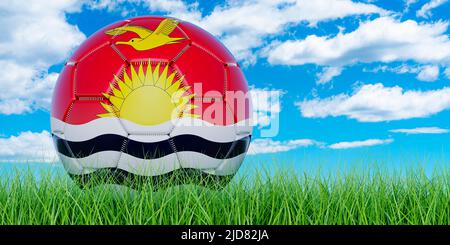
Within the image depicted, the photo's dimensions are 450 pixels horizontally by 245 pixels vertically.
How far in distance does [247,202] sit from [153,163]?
3.33 ft

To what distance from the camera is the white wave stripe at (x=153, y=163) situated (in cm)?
484

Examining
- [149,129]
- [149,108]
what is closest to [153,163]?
[149,129]

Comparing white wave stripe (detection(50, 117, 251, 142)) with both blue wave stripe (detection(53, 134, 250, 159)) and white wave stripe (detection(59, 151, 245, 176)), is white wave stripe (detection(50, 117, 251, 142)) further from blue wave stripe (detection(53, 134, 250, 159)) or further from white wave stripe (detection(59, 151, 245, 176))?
white wave stripe (detection(59, 151, 245, 176))

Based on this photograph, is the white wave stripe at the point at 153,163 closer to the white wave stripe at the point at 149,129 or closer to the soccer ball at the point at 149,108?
the soccer ball at the point at 149,108

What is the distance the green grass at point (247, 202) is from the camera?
13.1 ft

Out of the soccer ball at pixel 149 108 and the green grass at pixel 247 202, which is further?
the soccer ball at pixel 149 108

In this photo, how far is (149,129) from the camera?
188 inches

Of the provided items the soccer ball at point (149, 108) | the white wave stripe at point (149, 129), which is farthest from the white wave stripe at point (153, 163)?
the white wave stripe at point (149, 129)

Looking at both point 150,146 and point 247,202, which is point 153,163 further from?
point 247,202

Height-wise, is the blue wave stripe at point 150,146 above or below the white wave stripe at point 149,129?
below

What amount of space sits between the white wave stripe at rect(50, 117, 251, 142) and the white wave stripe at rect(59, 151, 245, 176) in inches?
7.7

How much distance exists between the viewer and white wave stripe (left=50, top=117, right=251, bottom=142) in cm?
477

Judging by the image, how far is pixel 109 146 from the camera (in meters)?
4.89

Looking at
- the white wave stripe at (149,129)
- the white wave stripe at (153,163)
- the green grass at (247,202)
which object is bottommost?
the green grass at (247,202)
